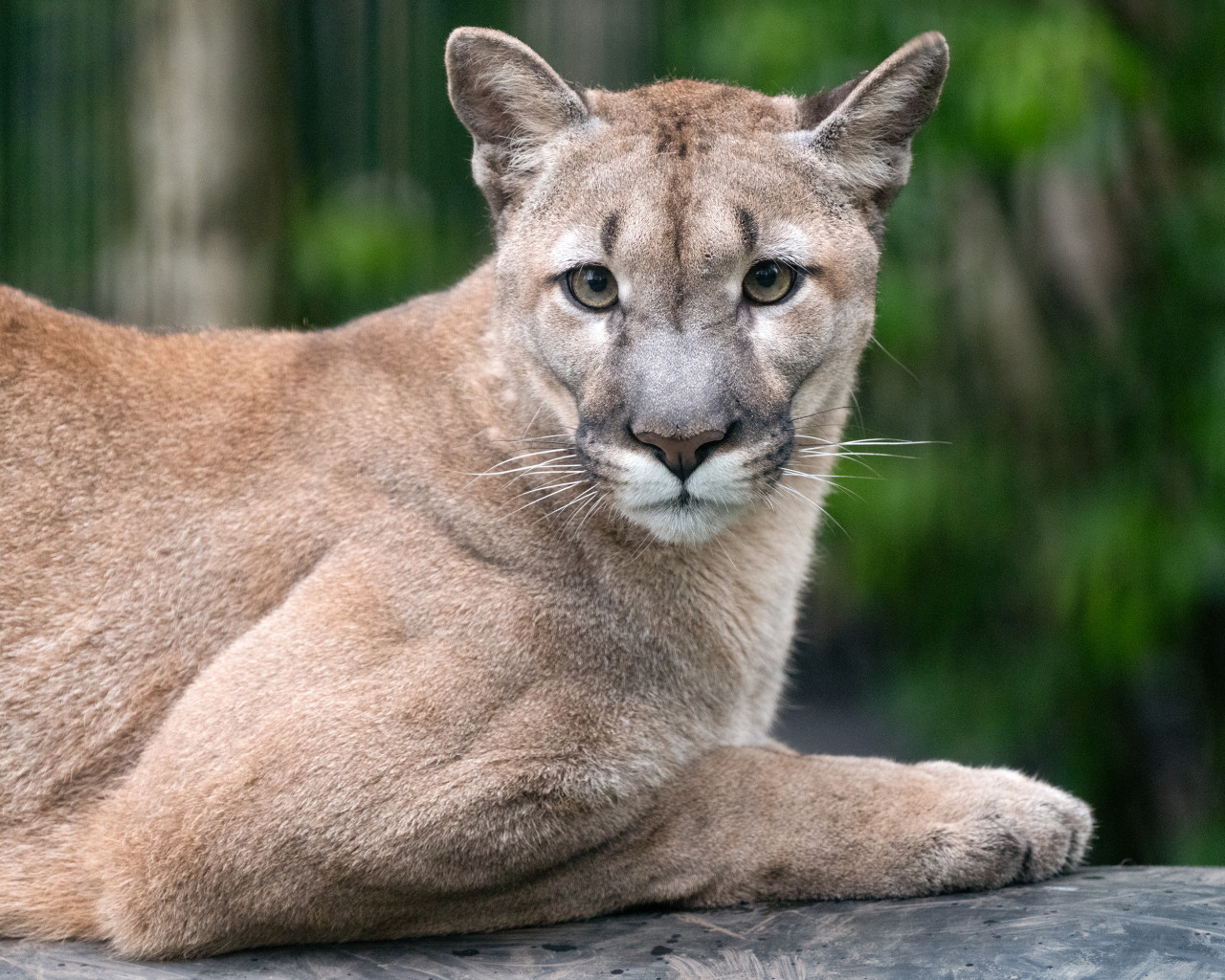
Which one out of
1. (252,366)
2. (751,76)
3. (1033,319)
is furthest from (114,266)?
(1033,319)

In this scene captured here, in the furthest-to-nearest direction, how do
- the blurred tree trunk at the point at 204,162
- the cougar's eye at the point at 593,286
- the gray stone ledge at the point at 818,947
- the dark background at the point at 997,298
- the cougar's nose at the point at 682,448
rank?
1. the blurred tree trunk at the point at 204,162
2. the dark background at the point at 997,298
3. the cougar's eye at the point at 593,286
4. the cougar's nose at the point at 682,448
5. the gray stone ledge at the point at 818,947

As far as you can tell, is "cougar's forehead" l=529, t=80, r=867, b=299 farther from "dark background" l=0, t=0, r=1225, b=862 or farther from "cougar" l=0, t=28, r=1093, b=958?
"dark background" l=0, t=0, r=1225, b=862

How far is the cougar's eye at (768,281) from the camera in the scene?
10.9 ft

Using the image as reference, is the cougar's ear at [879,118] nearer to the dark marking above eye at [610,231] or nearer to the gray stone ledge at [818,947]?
the dark marking above eye at [610,231]

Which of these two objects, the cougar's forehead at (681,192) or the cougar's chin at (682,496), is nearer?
the cougar's chin at (682,496)

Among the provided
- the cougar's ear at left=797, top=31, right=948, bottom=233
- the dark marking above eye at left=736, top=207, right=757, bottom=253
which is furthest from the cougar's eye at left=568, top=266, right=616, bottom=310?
the cougar's ear at left=797, top=31, right=948, bottom=233

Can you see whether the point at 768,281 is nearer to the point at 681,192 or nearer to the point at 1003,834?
the point at 681,192

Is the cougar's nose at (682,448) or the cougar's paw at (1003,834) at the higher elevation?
the cougar's nose at (682,448)

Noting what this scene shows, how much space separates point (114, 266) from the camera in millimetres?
7809

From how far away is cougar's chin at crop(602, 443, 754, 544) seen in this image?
3082 millimetres

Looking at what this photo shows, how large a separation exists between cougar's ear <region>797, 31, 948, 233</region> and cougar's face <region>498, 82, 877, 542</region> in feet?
0.23

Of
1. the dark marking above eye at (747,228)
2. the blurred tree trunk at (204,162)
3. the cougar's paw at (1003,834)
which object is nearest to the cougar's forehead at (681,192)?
A: the dark marking above eye at (747,228)

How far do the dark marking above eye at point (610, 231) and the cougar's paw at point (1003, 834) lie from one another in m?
1.60

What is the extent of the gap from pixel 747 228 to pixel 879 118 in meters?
0.59
